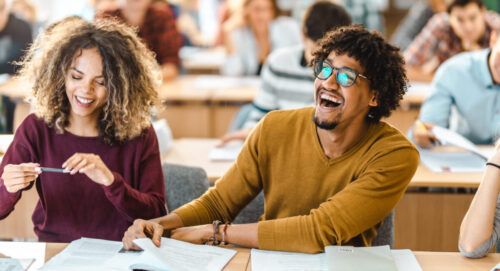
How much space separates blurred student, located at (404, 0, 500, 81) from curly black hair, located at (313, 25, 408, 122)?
8.35 ft

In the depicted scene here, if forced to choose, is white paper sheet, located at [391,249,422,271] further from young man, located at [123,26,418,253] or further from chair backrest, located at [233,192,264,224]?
chair backrest, located at [233,192,264,224]

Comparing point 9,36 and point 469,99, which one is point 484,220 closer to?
point 469,99

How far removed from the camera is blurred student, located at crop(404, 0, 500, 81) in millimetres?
4344

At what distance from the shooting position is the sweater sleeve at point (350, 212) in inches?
70.6

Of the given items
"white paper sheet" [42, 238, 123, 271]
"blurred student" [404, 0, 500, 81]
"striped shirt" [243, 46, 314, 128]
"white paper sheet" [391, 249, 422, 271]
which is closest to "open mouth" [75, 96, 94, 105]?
"white paper sheet" [42, 238, 123, 271]

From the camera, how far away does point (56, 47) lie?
2.06m

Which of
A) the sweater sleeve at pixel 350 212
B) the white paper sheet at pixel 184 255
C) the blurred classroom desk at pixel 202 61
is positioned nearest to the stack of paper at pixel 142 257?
the white paper sheet at pixel 184 255

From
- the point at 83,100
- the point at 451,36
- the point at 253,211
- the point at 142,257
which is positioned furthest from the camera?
the point at 451,36

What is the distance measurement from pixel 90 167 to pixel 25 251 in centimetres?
27

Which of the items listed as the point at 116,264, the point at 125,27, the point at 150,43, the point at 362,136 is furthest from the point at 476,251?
the point at 150,43

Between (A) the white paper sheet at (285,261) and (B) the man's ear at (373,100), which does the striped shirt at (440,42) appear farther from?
(A) the white paper sheet at (285,261)

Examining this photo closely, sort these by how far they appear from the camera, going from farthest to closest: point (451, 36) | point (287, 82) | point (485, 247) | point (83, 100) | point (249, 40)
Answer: point (249, 40) < point (451, 36) < point (287, 82) < point (83, 100) < point (485, 247)

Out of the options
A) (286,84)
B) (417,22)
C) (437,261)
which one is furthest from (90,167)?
(417,22)

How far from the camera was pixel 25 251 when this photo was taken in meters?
1.80
